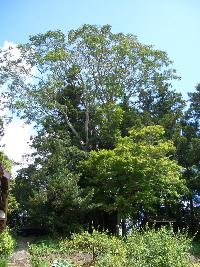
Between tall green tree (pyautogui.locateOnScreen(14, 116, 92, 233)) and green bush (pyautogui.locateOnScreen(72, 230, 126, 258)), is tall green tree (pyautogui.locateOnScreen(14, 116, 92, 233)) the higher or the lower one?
the higher one

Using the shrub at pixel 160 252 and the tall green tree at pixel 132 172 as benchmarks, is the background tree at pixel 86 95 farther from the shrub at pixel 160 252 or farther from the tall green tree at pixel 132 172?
the shrub at pixel 160 252

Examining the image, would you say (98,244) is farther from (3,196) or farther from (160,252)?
(3,196)

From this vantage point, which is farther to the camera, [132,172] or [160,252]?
[132,172]

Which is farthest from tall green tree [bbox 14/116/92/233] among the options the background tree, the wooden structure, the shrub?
the wooden structure

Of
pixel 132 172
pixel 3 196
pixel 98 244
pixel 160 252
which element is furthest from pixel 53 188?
pixel 3 196

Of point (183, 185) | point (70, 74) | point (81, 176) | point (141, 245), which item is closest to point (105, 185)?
point (81, 176)

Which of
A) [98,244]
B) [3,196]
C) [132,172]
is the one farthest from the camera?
[132,172]

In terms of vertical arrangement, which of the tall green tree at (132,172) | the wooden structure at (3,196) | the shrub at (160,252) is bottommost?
the shrub at (160,252)

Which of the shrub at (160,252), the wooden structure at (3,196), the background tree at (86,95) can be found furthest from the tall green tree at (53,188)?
the wooden structure at (3,196)

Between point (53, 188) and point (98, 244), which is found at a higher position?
point (53, 188)

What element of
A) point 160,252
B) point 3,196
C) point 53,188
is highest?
point 53,188

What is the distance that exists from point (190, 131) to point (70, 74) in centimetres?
935

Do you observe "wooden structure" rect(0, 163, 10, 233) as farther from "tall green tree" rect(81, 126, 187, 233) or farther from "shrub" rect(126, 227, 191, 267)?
"tall green tree" rect(81, 126, 187, 233)

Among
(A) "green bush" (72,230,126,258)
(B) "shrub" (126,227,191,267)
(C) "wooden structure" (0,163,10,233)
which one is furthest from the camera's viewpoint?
(A) "green bush" (72,230,126,258)
